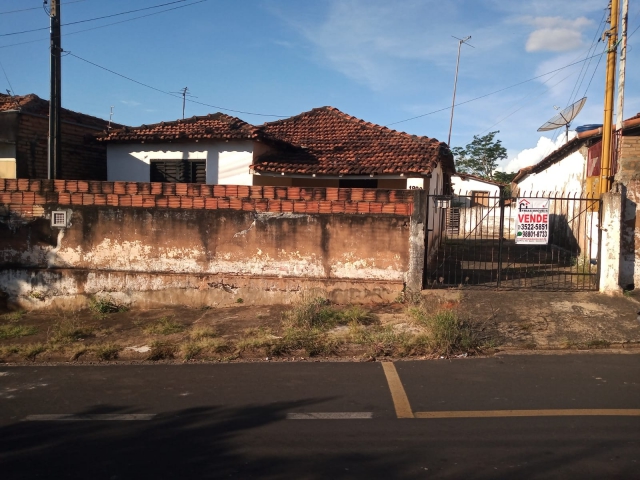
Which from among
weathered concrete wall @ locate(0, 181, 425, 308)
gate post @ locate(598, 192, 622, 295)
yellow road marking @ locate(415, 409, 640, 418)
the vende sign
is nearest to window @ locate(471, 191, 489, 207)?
the vende sign

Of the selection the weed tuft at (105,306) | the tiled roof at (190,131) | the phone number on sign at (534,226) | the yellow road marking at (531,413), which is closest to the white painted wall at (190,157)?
the tiled roof at (190,131)

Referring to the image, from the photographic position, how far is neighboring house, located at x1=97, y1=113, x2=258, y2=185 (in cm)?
1302

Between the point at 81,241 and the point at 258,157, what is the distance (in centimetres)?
524

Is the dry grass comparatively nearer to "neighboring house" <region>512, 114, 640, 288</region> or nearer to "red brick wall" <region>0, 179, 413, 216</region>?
"red brick wall" <region>0, 179, 413, 216</region>

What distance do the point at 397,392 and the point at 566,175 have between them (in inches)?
513

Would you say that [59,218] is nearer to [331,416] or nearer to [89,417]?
[89,417]

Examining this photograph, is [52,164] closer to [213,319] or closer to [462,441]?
[213,319]

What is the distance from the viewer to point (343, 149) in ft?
46.3

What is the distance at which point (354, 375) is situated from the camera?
19.2 feet

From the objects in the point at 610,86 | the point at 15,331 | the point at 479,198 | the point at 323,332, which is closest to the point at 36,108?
the point at 15,331

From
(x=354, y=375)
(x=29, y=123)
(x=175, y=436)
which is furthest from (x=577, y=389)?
(x=29, y=123)

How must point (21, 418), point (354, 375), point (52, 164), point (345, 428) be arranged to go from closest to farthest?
point (345, 428)
point (21, 418)
point (354, 375)
point (52, 164)

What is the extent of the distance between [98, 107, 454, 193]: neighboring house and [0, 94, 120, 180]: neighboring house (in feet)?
2.86

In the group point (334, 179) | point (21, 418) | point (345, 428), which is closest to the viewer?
point (345, 428)
